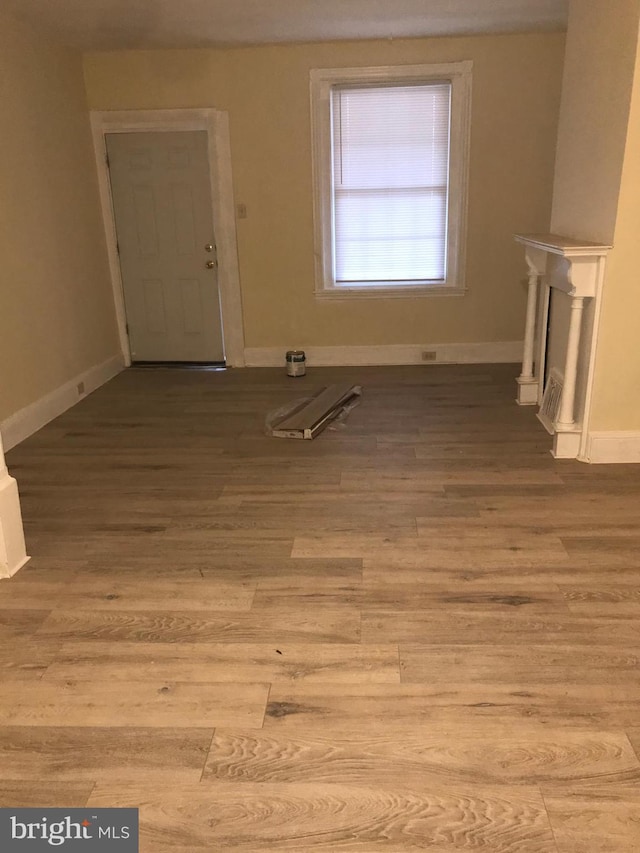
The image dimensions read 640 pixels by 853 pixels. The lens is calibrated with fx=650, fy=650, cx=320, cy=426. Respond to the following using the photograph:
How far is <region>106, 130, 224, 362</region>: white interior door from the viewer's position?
534 centimetres

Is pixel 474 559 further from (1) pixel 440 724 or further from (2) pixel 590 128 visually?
(2) pixel 590 128

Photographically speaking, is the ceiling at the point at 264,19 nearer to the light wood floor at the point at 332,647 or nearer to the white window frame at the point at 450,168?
the white window frame at the point at 450,168

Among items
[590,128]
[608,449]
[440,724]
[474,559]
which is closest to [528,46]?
[590,128]

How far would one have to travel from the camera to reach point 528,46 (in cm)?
494

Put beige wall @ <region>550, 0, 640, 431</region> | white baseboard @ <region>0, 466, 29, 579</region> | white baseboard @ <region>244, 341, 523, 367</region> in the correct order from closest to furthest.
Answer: white baseboard @ <region>0, 466, 29, 579</region>, beige wall @ <region>550, 0, 640, 431</region>, white baseboard @ <region>244, 341, 523, 367</region>

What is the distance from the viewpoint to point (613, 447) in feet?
11.4

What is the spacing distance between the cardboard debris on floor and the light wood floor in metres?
0.23

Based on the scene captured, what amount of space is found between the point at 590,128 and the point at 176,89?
3287mm

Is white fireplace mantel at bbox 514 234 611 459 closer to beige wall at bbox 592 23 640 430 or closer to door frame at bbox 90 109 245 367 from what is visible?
beige wall at bbox 592 23 640 430

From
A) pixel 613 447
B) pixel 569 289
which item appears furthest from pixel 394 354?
pixel 613 447

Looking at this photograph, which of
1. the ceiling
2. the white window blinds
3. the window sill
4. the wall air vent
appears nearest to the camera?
the wall air vent

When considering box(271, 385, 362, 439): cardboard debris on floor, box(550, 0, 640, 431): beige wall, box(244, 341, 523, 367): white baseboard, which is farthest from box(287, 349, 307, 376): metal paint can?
box(550, 0, 640, 431): beige wall

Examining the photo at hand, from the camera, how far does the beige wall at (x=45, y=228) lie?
4.06 m

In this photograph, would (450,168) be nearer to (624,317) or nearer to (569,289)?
(569,289)
